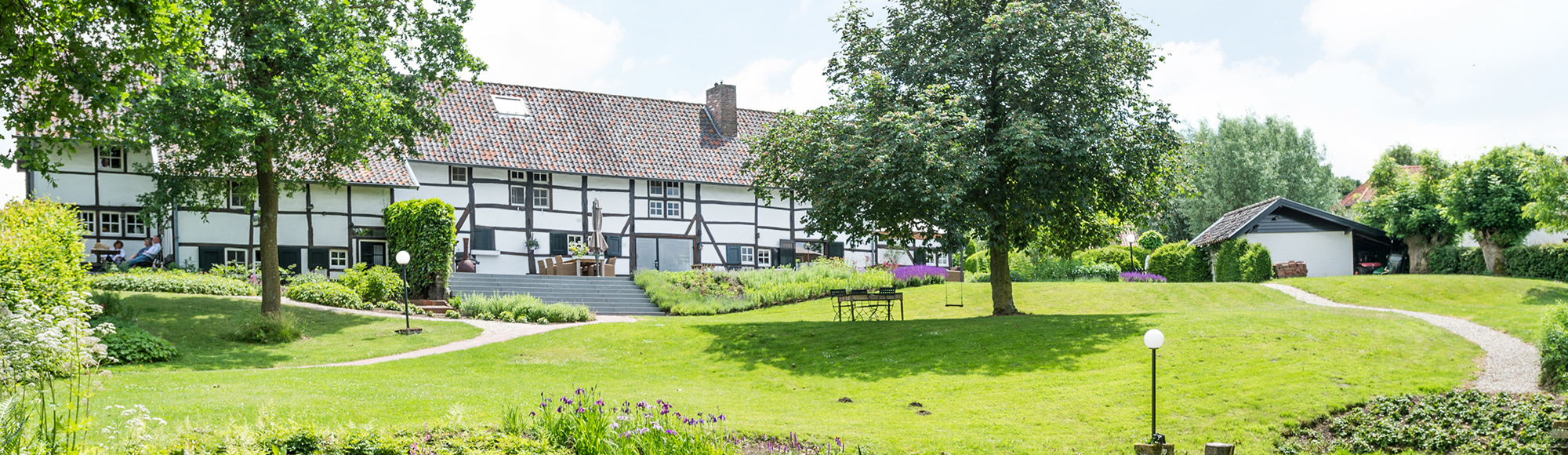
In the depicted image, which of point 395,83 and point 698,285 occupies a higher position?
point 395,83

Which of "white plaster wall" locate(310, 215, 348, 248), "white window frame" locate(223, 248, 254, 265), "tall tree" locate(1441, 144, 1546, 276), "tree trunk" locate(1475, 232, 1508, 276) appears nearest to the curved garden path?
"white window frame" locate(223, 248, 254, 265)

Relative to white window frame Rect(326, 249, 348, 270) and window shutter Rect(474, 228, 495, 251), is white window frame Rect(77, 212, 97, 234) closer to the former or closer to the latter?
white window frame Rect(326, 249, 348, 270)

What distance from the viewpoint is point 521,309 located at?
2284 centimetres

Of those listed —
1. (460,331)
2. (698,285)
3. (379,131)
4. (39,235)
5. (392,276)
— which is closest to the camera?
(39,235)

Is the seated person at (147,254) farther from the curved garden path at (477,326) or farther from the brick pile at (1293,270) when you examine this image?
the brick pile at (1293,270)

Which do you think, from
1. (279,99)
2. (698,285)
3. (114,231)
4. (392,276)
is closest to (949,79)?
(698,285)

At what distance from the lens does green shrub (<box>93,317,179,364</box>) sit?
15.0 m

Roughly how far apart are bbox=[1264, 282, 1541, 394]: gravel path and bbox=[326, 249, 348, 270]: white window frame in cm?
2638

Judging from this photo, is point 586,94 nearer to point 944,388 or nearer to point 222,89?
point 222,89

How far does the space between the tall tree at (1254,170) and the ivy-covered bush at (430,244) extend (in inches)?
1315

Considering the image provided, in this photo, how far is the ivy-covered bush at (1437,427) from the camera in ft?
30.1

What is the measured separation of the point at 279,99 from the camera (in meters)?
17.6

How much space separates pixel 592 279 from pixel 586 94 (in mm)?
8982

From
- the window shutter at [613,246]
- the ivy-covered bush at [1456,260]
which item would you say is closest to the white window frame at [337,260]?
the window shutter at [613,246]
